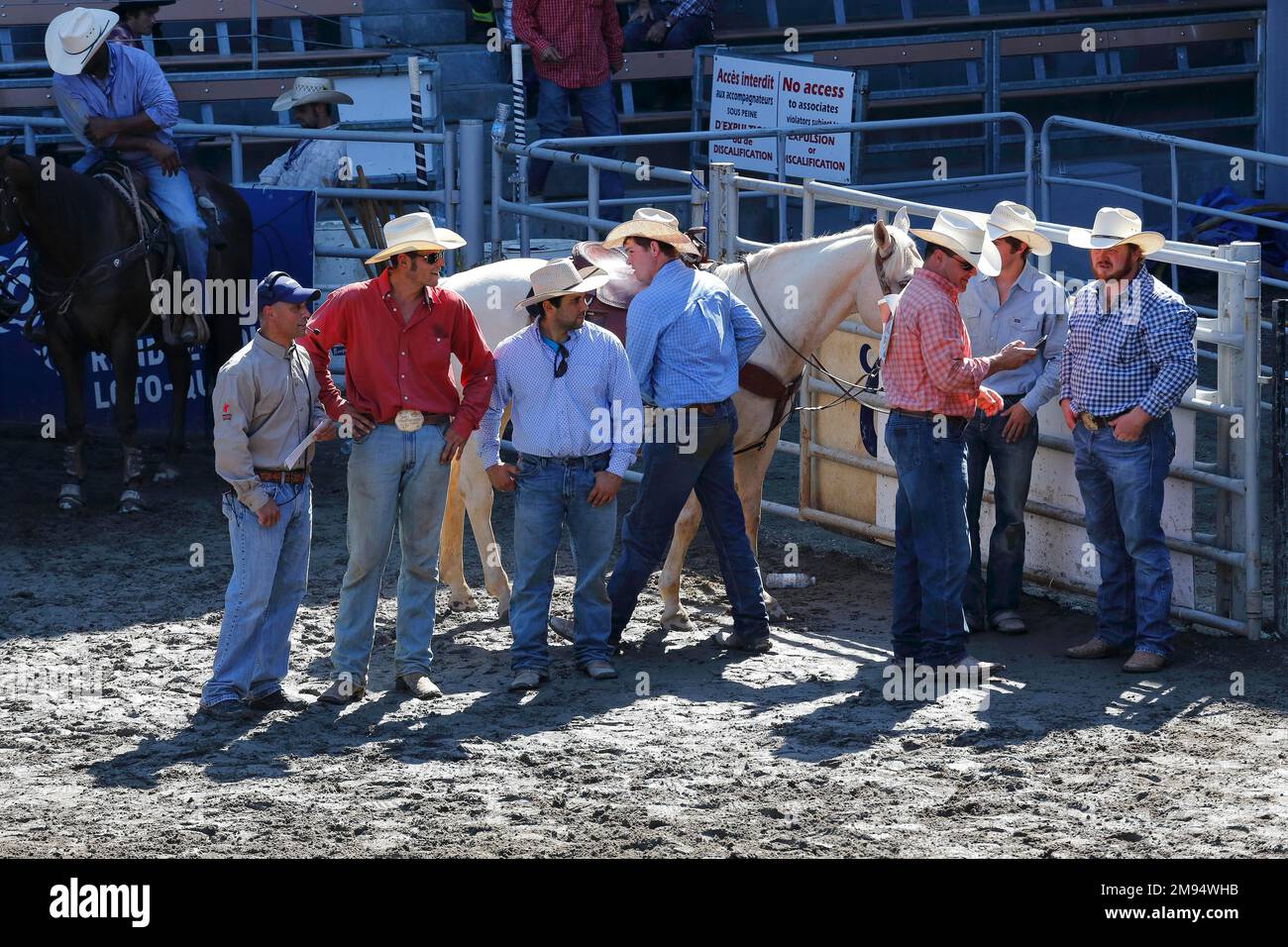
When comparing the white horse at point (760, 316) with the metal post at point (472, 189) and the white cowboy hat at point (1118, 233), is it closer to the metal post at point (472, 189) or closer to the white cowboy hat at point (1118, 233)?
the white cowboy hat at point (1118, 233)

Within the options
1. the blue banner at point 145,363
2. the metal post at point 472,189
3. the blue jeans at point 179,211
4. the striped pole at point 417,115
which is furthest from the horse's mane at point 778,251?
the striped pole at point 417,115

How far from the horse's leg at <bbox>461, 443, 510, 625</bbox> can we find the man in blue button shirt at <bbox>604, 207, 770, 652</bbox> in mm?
857

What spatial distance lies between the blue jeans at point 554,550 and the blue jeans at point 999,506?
5.81 feet

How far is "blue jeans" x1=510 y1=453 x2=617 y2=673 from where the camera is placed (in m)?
6.95

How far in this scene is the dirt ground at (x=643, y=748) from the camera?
5.30 m

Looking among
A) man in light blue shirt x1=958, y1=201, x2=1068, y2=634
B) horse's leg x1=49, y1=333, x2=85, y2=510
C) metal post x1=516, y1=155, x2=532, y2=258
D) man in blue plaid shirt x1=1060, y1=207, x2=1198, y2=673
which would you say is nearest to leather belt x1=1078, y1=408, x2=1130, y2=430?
man in blue plaid shirt x1=1060, y1=207, x2=1198, y2=673

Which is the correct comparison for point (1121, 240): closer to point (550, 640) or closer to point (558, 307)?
point (558, 307)

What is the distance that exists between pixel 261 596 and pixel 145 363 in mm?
5676

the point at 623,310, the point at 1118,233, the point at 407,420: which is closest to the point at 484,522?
the point at 623,310

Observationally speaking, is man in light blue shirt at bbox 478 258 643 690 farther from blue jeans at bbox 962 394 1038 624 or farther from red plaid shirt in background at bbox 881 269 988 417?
blue jeans at bbox 962 394 1038 624

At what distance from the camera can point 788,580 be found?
8758mm

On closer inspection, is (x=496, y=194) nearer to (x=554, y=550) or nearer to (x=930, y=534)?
(x=554, y=550)

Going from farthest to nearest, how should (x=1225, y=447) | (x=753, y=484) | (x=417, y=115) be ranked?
(x=417, y=115) < (x=753, y=484) < (x=1225, y=447)

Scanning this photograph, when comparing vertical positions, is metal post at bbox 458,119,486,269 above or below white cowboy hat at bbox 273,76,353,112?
below
